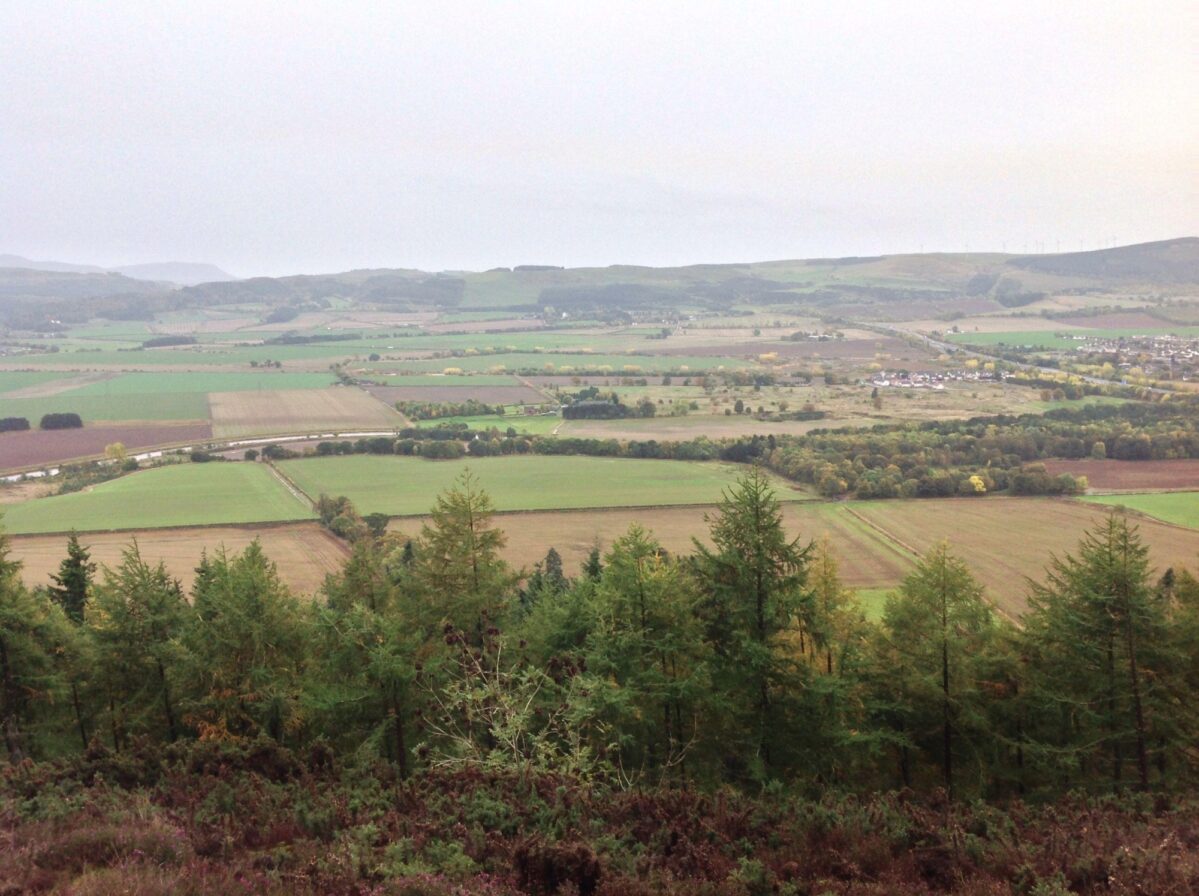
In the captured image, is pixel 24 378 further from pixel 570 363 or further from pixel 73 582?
pixel 73 582

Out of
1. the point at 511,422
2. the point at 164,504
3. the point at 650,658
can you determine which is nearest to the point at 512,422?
the point at 511,422

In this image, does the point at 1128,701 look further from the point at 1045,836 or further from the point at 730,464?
the point at 730,464

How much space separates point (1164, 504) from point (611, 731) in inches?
1896

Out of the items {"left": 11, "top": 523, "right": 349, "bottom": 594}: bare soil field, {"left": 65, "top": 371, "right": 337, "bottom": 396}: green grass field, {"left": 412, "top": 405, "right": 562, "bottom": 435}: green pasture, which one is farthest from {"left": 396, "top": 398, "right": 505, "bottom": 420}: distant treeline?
{"left": 11, "top": 523, "right": 349, "bottom": 594}: bare soil field

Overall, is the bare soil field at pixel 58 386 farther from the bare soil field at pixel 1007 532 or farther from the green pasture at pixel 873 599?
the green pasture at pixel 873 599

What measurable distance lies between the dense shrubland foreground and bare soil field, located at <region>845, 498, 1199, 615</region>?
19.3 meters

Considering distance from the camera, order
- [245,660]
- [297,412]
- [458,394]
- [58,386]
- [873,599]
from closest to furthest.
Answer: [245,660]
[873,599]
[297,412]
[458,394]
[58,386]

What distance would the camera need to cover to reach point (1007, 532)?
46.1 metres

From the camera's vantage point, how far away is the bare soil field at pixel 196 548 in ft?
135

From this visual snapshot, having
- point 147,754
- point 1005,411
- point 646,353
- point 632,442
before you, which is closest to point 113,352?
point 646,353

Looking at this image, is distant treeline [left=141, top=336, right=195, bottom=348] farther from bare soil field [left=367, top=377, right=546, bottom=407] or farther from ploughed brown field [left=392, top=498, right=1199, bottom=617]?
ploughed brown field [left=392, top=498, right=1199, bottom=617]

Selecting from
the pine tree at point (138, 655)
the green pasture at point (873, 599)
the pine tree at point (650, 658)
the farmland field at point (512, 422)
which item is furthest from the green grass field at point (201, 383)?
the pine tree at point (650, 658)

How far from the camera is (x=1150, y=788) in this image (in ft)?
50.6

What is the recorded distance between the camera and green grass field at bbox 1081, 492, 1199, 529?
46.5 metres
